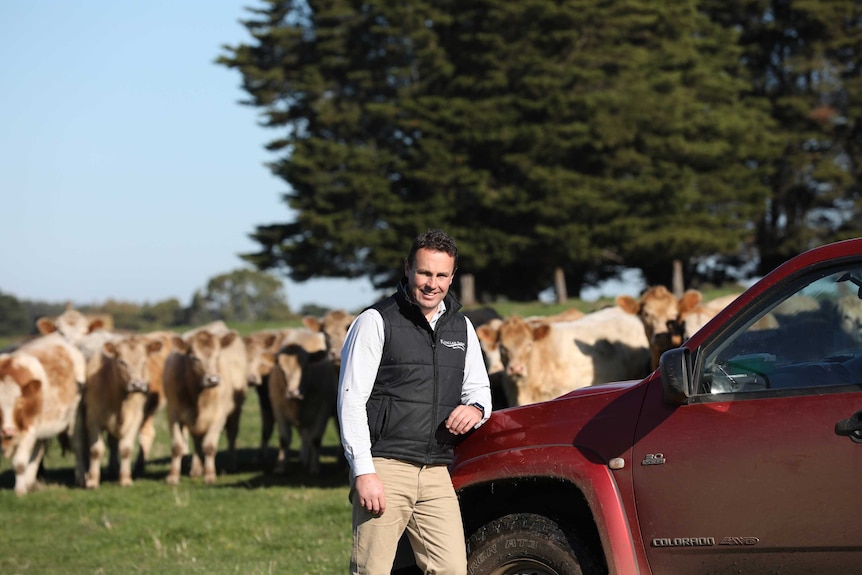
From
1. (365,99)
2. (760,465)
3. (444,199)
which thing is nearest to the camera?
(760,465)

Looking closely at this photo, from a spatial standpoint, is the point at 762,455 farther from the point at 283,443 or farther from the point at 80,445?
the point at 80,445

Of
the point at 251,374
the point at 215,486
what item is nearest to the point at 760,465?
the point at 215,486

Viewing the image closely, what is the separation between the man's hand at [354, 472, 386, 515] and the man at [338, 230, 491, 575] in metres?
0.06

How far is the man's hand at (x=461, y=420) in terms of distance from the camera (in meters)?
5.63

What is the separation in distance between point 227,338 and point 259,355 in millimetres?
836

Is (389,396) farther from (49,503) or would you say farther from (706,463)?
(49,503)

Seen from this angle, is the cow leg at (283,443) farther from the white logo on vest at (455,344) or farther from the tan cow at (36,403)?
the white logo on vest at (455,344)

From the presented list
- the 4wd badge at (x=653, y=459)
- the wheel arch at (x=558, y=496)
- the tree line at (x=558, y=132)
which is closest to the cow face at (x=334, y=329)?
the wheel arch at (x=558, y=496)

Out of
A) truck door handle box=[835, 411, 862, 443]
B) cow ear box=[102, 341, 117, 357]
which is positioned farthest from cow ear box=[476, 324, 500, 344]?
truck door handle box=[835, 411, 862, 443]

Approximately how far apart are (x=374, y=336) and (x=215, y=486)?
10214 mm

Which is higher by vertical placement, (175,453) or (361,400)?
(361,400)

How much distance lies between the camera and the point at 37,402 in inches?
607

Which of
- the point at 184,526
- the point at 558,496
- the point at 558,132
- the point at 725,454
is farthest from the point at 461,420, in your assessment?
the point at 558,132

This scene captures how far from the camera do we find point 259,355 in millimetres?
18125
